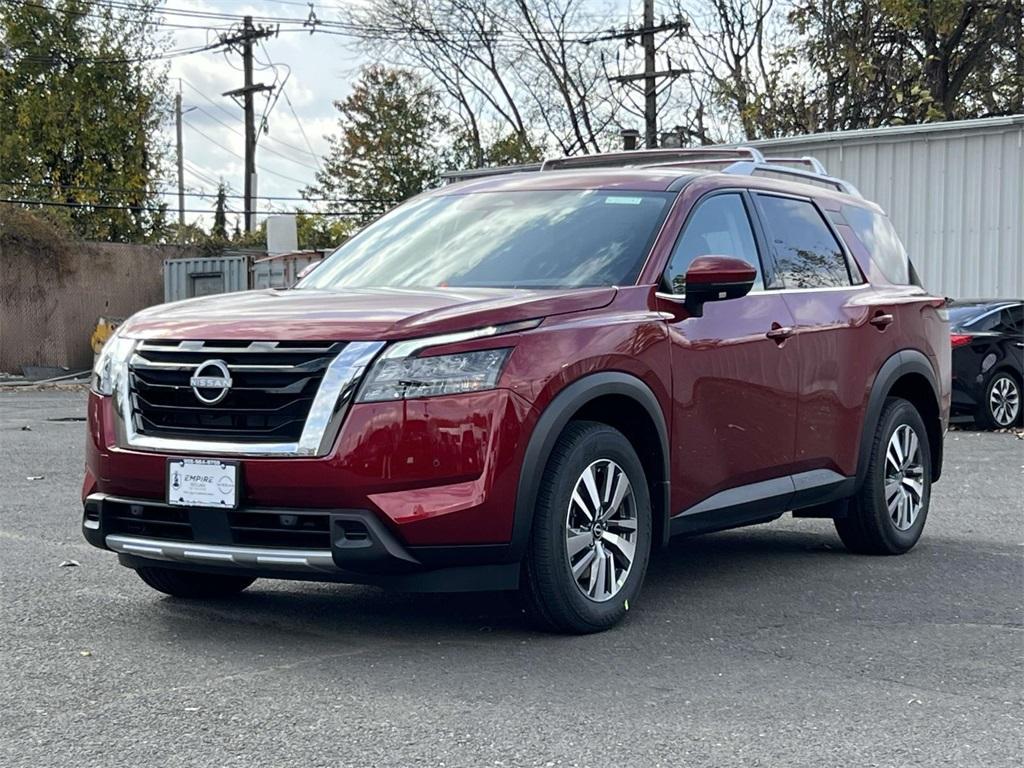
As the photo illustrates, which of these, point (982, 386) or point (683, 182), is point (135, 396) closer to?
point (683, 182)

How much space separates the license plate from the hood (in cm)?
46

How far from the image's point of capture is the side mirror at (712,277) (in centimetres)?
580

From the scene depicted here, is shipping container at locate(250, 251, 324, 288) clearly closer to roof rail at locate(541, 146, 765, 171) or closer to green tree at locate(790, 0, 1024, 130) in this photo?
green tree at locate(790, 0, 1024, 130)

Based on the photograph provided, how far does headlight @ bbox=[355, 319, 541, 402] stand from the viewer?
4.89 m

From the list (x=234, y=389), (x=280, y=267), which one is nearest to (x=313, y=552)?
(x=234, y=389)

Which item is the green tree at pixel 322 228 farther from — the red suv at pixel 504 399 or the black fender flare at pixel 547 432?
the black fender flare at pixel 547 432

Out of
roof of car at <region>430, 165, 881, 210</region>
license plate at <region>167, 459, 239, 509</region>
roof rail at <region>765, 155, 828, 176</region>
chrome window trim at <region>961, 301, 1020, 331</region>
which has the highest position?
roof rail at <region>765, 155, 828, 176</region>

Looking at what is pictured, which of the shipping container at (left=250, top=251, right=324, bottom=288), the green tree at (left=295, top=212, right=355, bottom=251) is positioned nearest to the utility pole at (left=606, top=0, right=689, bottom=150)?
the shipping container at (left=250, top=251, right=324, bottom=288)

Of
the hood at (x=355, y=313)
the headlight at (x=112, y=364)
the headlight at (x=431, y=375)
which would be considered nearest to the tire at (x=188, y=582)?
the headlight at (x=112, y=364)

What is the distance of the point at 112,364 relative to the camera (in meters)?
5.48

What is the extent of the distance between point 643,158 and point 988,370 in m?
9.24

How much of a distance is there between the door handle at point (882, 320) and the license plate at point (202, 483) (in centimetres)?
362

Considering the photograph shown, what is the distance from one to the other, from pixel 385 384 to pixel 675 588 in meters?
2.18

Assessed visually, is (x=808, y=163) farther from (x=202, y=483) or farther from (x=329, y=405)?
(x=202, y=483)
